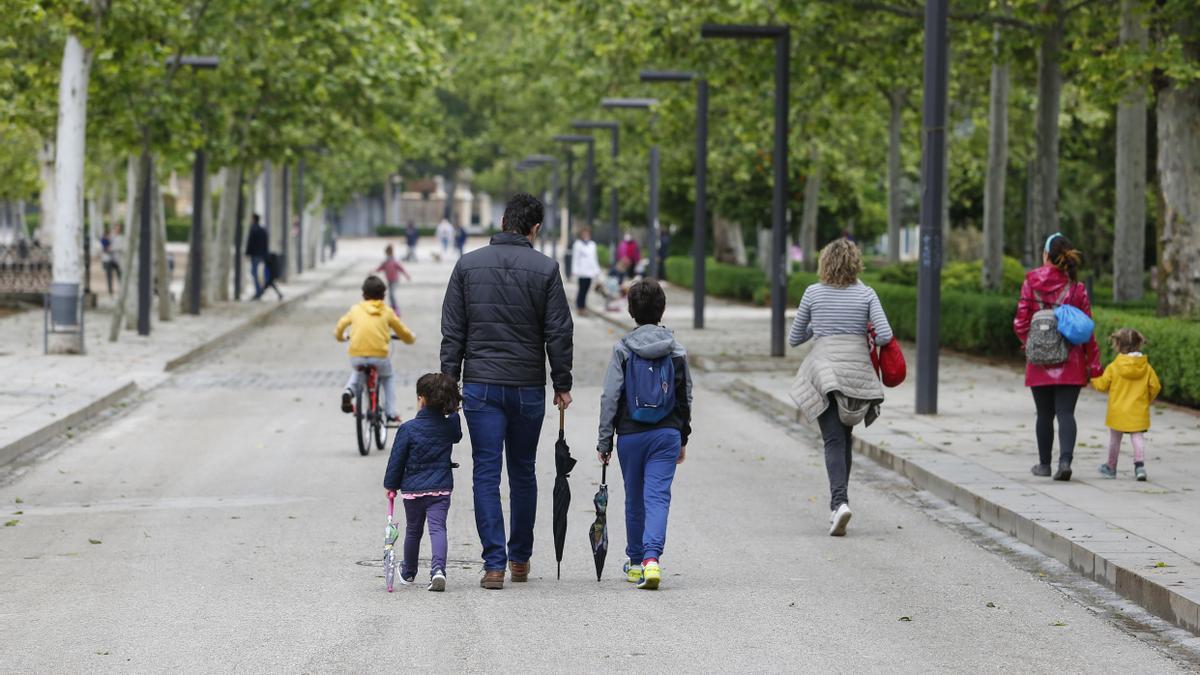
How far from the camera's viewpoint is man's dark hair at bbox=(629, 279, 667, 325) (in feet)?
30.1

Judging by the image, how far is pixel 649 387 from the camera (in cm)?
Result: 916

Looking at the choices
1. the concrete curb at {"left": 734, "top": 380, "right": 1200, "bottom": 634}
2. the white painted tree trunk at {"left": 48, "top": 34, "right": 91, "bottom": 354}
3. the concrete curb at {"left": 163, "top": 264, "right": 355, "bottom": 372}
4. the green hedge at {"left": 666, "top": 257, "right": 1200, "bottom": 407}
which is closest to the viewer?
the concrete curb at {"left": 734, "top": 380, "right": 1200, "bottom": 634}

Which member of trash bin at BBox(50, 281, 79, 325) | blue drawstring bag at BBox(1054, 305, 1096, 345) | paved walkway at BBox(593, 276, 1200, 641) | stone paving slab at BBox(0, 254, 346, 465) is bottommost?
stone paving slab at BBox(0, 254, 346, 465)

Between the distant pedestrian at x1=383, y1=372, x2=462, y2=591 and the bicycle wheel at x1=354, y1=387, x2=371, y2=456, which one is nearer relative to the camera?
the distant pedestrian at x1=383, y1=372, x2=462, y2=591

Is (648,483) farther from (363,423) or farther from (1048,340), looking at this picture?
(363,423)

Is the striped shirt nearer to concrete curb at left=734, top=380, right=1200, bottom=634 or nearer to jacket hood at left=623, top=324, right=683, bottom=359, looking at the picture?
concrete curb at left=734, top=380, right=1200, bottom=634

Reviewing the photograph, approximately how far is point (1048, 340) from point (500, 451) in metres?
4.95

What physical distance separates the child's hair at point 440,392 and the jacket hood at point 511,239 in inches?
25.5

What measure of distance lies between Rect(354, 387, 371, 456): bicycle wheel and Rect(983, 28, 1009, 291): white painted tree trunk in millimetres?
16340

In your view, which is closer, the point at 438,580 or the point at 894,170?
the point at 438,580

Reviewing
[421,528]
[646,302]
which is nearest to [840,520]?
[646,302]

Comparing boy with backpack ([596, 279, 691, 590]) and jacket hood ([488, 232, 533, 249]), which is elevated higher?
jacket hood ([488, 232, 533, 249])

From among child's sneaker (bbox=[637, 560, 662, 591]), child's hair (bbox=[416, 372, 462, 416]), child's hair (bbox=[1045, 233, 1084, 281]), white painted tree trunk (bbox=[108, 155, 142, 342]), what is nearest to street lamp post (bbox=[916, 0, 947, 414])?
child's hair (bbox=[1045, 233, 1084, 281])

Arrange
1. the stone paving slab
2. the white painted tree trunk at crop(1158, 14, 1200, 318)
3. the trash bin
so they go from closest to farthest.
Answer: the stone paving slab → the white painted tree trunk at crop(1158, 14, 1200, 318) → the trash bin
